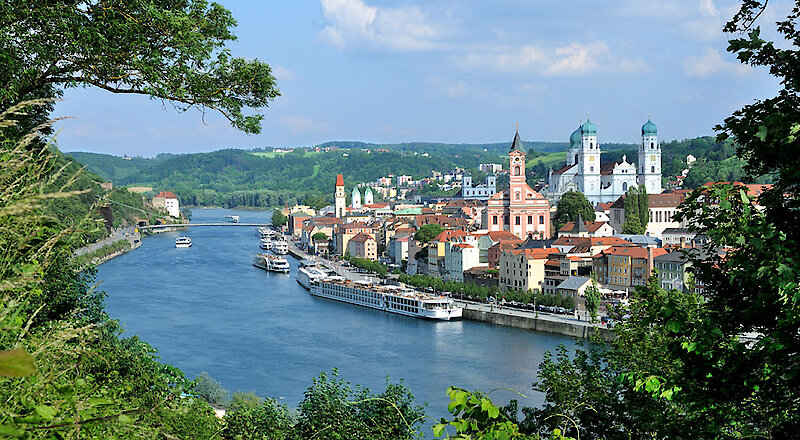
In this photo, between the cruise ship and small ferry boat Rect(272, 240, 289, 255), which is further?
small ferry boat Rect(272, 240, 289, 255)

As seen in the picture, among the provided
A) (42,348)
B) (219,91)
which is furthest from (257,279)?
(42,348)

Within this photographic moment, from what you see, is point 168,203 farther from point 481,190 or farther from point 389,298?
point 389,298

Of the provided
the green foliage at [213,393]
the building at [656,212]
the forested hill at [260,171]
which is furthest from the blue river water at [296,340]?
the forested hill at [260,171]

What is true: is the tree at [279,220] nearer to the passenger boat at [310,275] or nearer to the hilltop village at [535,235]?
the hilltop village at [535,235]

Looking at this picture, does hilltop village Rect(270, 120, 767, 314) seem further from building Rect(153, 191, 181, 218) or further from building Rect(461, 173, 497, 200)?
building Rect(153, 191, 181, 218)

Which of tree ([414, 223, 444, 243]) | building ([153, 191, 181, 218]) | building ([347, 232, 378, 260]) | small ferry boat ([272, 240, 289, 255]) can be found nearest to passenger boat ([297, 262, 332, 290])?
tree ([414, 223, 444, 243])

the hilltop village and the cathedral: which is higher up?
the cathedral

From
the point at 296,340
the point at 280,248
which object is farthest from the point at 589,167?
the point at 296,340
